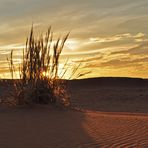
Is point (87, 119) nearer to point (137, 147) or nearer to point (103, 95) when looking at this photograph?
point (137, 147)

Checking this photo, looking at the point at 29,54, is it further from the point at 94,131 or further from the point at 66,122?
the point at 94,131

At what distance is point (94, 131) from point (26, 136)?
1.36 metres

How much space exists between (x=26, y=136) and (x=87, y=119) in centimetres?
241

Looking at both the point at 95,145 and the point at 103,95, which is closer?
the point at 95,145

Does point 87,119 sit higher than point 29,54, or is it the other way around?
point 29,54

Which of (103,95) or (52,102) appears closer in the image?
(52,102)

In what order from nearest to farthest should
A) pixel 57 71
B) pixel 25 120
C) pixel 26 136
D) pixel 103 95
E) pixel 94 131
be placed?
pixel 26 136, pixel 94 131, pixel 25 120, pixel 57 71, pixel 103 95

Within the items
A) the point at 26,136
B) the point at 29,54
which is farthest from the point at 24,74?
the point at 26,136

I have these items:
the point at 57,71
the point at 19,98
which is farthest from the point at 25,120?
the point at 57,71

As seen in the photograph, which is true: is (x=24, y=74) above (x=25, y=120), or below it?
above

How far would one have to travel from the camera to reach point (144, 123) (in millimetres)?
9781

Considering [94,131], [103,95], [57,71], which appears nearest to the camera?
[94,131]

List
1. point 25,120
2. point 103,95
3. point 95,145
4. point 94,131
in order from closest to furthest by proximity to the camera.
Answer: point 95,145, point 94,131, point 25,120, point 103,95

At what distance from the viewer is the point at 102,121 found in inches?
387
